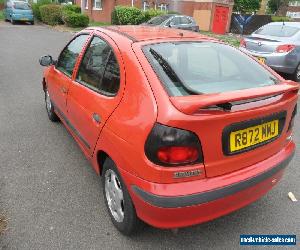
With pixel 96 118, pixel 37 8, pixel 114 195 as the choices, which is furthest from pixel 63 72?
pixel 37 8

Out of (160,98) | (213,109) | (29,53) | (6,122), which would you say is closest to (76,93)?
(160,98)

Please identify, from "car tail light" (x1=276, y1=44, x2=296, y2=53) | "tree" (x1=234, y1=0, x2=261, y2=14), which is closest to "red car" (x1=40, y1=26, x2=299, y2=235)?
"car tail light" (x1=276, y1=44, x2=296, y2=53)

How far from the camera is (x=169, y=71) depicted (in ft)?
Result: 8.45

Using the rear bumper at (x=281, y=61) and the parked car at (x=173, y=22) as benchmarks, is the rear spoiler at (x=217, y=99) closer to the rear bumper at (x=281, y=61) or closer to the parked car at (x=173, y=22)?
the rear bumper at (x=281, y=61)

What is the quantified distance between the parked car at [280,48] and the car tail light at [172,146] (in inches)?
258

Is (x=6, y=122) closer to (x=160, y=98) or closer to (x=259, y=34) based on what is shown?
(x=160, y=98)

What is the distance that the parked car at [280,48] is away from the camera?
27.6ft

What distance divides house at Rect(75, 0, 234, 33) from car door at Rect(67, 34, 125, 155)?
26.5 m

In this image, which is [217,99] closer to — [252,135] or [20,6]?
[252,135]

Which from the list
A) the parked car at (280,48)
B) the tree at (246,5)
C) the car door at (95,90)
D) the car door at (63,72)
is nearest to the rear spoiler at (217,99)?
the car door at (95,90)

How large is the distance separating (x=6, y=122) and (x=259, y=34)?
7006 mm

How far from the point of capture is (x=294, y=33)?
29.0 feet

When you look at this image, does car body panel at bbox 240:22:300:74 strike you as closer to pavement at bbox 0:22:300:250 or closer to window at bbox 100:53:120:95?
pavement at bbox 0:22:300:250

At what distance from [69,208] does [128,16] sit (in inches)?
795
